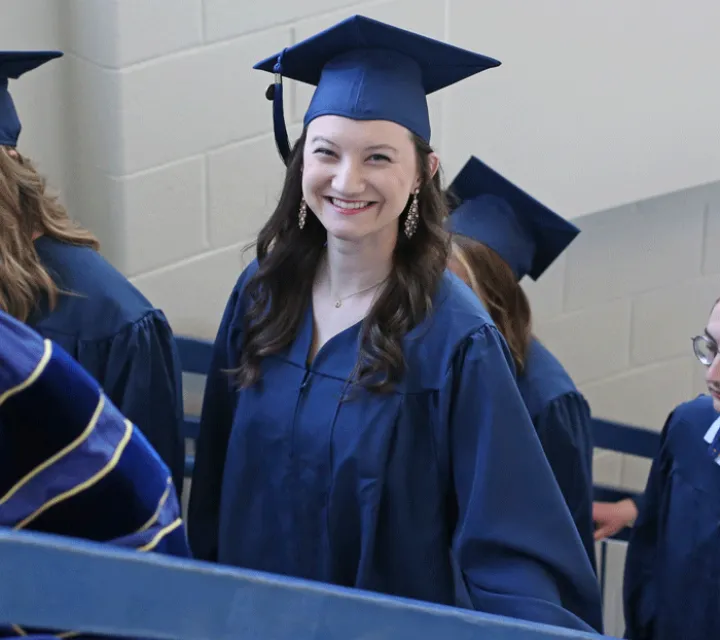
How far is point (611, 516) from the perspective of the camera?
2822mm

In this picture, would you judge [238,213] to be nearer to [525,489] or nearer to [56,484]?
[525,489]

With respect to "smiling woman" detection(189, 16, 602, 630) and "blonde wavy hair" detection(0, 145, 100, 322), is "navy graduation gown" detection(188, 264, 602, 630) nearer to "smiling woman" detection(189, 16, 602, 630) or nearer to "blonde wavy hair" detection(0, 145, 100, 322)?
"smiling woman" detection(189, 16, 602, 630)

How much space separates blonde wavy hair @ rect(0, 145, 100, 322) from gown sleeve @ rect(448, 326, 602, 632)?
2.36ft

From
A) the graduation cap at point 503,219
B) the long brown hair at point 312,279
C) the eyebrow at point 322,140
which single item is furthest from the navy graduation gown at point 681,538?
the eyebrow at point 322,140

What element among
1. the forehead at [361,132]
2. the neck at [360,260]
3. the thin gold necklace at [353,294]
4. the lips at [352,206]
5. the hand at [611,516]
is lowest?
the hand at [611,516]

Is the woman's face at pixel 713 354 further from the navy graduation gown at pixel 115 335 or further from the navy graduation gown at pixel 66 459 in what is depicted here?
the navy graduation gown at pixel 66 459

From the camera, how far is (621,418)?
4.06m

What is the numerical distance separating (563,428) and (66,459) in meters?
1.62

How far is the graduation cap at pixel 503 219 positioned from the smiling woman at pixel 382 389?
58 cm

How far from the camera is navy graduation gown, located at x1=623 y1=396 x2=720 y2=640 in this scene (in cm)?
227

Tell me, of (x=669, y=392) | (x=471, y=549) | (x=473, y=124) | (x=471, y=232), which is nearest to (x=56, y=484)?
(x=471, y=549)

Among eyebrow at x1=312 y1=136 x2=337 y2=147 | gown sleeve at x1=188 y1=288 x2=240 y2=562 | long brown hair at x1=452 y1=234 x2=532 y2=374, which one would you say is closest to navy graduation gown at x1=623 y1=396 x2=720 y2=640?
long brown hair at x1=452 y1=234 x2=532 y2=374

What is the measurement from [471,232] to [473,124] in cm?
71

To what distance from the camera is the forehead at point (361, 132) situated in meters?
1.77
